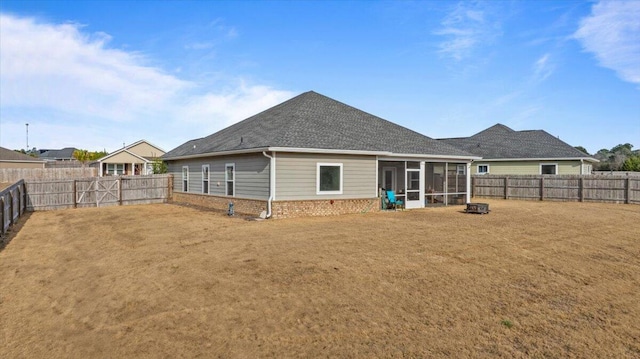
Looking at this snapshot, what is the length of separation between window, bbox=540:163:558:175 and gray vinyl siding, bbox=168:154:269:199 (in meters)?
23.2

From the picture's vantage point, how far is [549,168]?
27938 mm

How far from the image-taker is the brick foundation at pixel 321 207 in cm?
1522

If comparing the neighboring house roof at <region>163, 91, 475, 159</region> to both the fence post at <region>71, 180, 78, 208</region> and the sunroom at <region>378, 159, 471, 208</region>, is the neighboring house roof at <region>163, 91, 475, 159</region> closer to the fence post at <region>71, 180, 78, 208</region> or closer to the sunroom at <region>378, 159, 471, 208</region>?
the sunroom at <region>378, 159, 471, 208</region>

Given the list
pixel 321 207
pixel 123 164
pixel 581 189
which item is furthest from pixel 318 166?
pixel 123 164

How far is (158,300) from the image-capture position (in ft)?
19.1

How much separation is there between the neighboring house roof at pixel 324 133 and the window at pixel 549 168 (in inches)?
450

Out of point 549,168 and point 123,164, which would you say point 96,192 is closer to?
point 123,164

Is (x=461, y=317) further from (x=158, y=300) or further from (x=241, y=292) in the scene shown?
(x=158, y=300)

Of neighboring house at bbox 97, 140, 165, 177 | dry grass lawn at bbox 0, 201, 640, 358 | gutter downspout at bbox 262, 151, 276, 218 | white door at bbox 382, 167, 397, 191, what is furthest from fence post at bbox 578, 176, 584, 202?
neighboring house at bbox 97, 140, 165, 177

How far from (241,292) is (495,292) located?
4.26 m

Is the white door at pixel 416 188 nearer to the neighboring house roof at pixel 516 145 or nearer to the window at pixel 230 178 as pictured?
the window at pixel 230 178

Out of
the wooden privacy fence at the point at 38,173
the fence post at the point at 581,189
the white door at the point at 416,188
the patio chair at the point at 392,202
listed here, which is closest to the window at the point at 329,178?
the patio chair at the point at 392,202

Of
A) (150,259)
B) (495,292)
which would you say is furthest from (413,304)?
(150,259)

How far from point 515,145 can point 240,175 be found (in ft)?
79.8
